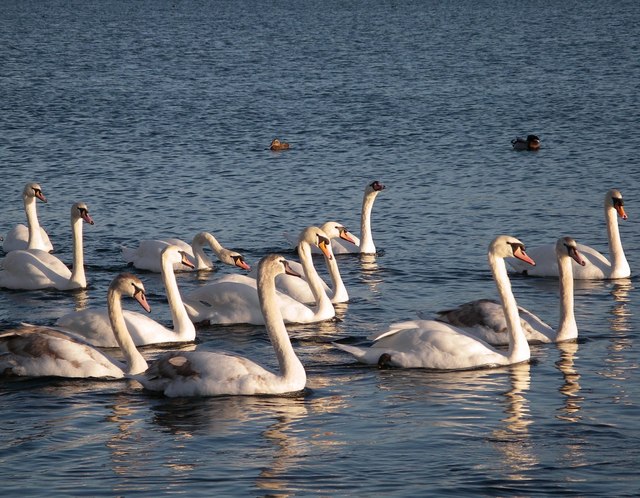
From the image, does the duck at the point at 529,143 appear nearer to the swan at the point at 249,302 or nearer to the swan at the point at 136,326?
the swan at the point at 249,302

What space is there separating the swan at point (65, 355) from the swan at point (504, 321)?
375cm

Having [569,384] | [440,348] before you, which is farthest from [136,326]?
[569,384]

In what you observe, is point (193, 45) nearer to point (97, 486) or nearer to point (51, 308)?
point (51, 308)

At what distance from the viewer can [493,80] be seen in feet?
163

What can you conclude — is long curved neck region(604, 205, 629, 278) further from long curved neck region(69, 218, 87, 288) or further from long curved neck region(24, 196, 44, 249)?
long curved neck region(24, 196, 44, 249)

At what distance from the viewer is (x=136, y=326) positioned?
1531 cm

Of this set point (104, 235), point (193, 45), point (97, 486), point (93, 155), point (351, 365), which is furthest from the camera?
point (193, 45)

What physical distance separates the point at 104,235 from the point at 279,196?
489 cm

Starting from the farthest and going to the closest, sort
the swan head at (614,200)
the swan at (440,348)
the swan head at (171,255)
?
Answer: 1. the swan head at (614,200)
2. the swan head at (171,255)
3. the swan at (440,348)

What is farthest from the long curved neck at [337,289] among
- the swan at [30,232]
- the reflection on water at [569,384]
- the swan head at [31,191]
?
the swan head at [31,191]

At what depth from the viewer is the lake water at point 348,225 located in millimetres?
11664

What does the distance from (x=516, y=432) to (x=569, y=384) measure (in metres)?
1.80

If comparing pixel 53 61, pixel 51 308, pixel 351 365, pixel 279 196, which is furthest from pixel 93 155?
pixel 53 61

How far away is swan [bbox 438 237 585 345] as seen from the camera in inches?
614
